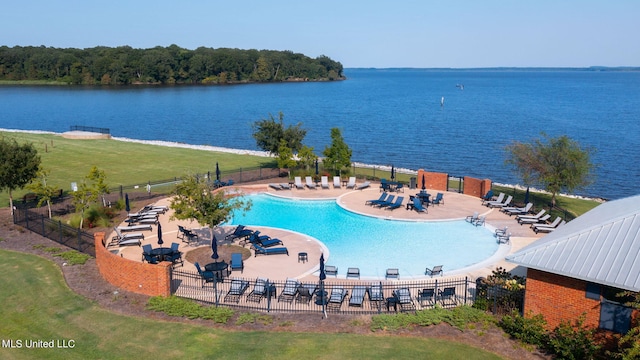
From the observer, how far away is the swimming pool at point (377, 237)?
23.4 m

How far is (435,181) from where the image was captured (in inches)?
1452

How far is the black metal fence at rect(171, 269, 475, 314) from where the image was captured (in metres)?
17.8

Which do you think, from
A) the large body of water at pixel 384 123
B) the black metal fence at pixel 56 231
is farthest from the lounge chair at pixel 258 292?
the large body of water at pixel 384 123

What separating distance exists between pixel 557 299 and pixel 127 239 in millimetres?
19347

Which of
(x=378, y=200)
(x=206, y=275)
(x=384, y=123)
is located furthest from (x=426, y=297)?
(x=384, y=123)

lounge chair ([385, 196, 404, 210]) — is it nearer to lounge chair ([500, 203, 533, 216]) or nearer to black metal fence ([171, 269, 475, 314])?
lounge chair ([500, 203, 533, 216])

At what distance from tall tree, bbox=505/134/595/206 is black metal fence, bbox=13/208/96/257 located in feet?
84.1

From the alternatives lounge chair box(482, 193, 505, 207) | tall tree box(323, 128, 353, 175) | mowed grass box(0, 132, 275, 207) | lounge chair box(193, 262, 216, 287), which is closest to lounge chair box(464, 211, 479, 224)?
lounge chair box(482, 193, 505, 207)

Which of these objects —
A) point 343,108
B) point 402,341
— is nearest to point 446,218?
point 402,341

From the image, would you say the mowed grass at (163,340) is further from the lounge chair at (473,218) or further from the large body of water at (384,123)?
the large body of water at (384,123)

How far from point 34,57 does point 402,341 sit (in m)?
216

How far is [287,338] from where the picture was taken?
51.4ft

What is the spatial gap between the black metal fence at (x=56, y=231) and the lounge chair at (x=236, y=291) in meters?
8.04

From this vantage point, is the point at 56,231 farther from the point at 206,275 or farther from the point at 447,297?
the point at 447,297
